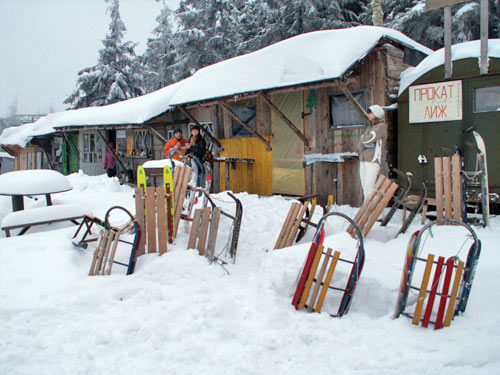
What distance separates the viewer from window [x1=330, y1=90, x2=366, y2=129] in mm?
9367

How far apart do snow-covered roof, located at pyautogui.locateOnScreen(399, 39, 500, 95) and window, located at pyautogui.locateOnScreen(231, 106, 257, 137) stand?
4498 millimetres

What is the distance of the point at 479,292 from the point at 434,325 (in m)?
0.69

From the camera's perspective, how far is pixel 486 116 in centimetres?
753

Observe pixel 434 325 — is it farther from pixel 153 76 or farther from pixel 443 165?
pixel 153 76

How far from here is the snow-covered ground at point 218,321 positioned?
123 inches

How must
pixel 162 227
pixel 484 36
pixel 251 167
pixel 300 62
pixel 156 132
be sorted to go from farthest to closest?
pixel 156 132 → pixel 251 167 → pixel 300 62 → pixel 484 36 → pixel 162 227

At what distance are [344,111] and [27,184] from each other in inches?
297

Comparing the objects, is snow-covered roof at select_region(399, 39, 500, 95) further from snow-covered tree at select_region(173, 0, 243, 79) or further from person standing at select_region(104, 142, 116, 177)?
snow-covered tree at select_region(173, 0, 243, 79)

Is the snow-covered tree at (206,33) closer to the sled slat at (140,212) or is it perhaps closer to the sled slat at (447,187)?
the sled slat at (140,212)

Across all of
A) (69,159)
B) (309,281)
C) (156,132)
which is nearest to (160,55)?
(69,159)

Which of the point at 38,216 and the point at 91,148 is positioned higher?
the point at 91,148

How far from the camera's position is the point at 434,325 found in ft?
11.7

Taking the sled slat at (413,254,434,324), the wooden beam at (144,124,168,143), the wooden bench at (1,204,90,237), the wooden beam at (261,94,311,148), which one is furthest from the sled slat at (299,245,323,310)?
the wooden beam at (144,124,168,143)

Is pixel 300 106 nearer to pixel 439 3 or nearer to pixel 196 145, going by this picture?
pixel 196 145
